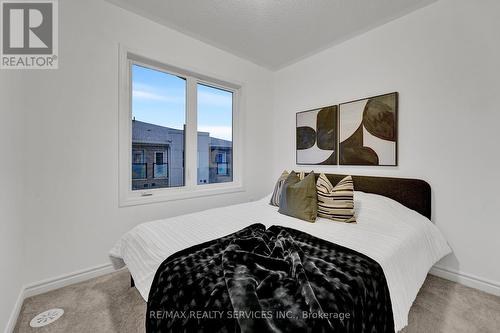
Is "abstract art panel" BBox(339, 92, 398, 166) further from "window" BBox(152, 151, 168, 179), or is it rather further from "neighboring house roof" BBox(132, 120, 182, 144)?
"window" BBox(152, 151, 168, 179)

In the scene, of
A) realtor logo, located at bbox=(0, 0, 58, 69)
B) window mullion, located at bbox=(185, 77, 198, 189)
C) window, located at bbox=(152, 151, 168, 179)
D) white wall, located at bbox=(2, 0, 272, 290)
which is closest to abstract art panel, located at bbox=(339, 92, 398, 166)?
window mullion, located at bbox=(185, 77, 198, 189)

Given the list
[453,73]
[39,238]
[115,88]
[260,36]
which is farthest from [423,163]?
[39,238]

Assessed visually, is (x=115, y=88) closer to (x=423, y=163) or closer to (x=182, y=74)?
(x=182, y=74)

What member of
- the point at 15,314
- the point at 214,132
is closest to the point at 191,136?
the point at 214,132

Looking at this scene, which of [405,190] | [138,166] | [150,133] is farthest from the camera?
[150,133]

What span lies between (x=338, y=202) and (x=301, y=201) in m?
0.32

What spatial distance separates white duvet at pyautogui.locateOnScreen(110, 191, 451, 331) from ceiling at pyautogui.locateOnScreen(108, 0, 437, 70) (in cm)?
187

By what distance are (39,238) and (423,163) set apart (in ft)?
11.5

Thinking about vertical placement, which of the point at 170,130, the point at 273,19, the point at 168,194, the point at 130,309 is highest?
the point at 273,19

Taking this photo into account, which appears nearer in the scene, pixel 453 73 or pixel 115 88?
pixel 453 73

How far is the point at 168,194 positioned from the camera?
2549 millimetres

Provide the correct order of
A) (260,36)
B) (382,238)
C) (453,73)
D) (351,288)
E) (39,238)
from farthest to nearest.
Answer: (260,36), (453,73), (39,238), (382,238), (351,288)

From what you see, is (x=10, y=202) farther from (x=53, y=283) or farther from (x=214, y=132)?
(x=214, y=132)

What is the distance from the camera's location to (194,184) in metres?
2.85
